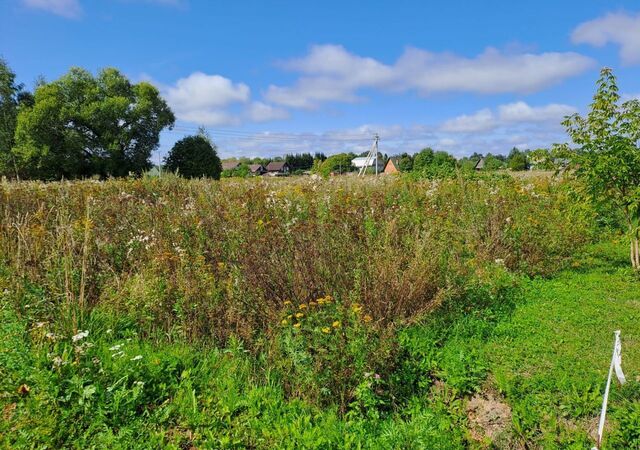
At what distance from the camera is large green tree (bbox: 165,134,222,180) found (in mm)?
35291

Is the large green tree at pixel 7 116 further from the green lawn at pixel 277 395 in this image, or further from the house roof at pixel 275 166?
the house roof at pixel 275 166

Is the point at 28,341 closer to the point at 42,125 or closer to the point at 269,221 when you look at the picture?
the point at 269,221

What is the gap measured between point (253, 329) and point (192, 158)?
34.3 m

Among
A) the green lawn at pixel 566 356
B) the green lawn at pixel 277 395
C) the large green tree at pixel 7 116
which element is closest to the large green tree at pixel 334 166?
the green lawn at pixel 566 356

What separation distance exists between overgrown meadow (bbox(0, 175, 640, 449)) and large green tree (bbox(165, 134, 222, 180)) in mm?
30309

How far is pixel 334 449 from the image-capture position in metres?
2.63

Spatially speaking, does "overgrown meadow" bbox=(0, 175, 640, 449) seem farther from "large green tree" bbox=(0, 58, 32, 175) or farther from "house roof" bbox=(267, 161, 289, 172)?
"house roof" bbox=(267, 161, 289, 172)

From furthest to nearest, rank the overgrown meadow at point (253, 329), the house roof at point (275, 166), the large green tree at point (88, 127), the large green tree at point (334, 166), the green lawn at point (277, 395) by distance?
the house roof at point (275, 166) < the large green tree at point (88, 127) < the large green tree at point (334, 166) < the overgrown meadow at point (253, 329) < the green lawn at point (277, 395)

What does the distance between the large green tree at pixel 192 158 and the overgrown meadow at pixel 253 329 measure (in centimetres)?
3031

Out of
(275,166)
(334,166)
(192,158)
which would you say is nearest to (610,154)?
(192,158)

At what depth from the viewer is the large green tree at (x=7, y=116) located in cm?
3206

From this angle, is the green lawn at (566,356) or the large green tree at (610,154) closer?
the green lawn at (566,356)

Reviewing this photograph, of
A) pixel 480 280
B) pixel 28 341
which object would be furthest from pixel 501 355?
pixel 28 341

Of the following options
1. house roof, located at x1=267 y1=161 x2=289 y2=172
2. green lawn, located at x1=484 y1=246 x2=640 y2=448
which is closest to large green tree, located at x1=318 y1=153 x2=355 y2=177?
green lawn, located at x1=484 y1=246 x2=640 y2=448
